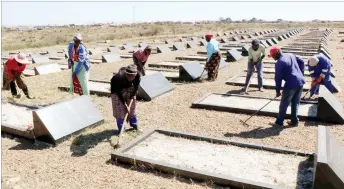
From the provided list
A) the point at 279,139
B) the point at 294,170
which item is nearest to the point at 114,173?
the point at 294,170

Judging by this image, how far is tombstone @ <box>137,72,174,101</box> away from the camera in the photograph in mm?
8227

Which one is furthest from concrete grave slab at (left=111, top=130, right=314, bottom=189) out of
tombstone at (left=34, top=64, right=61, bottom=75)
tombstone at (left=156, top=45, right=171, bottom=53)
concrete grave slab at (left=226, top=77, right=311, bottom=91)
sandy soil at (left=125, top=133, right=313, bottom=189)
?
tombstone at (left=156, top=45, right=171, bottom=53)

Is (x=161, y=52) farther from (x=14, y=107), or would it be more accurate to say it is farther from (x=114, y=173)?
(x=114, y=173)

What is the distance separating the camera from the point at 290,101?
20.0ft

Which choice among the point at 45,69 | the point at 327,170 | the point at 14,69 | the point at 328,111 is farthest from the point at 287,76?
the point at 45,69

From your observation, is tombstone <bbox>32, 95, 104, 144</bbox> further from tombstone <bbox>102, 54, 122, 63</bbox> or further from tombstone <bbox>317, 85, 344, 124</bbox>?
tombstone <bbox>102, 54, 122, 63</bbox>

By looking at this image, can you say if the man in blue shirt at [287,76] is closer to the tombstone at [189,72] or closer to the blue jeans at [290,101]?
the blue jeans at [290,101]

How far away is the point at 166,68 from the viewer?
13.4m

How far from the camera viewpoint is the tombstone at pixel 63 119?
5523 mm

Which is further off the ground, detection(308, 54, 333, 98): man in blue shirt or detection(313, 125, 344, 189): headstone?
detection(308, 54, 333, 98): man in blue shirt

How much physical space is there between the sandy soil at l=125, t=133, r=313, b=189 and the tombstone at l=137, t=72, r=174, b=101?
2.65 m

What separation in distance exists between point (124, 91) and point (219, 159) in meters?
1.86

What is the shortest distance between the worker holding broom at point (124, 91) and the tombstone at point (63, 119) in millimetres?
852

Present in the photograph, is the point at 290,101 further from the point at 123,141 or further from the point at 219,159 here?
the point at 123,141
